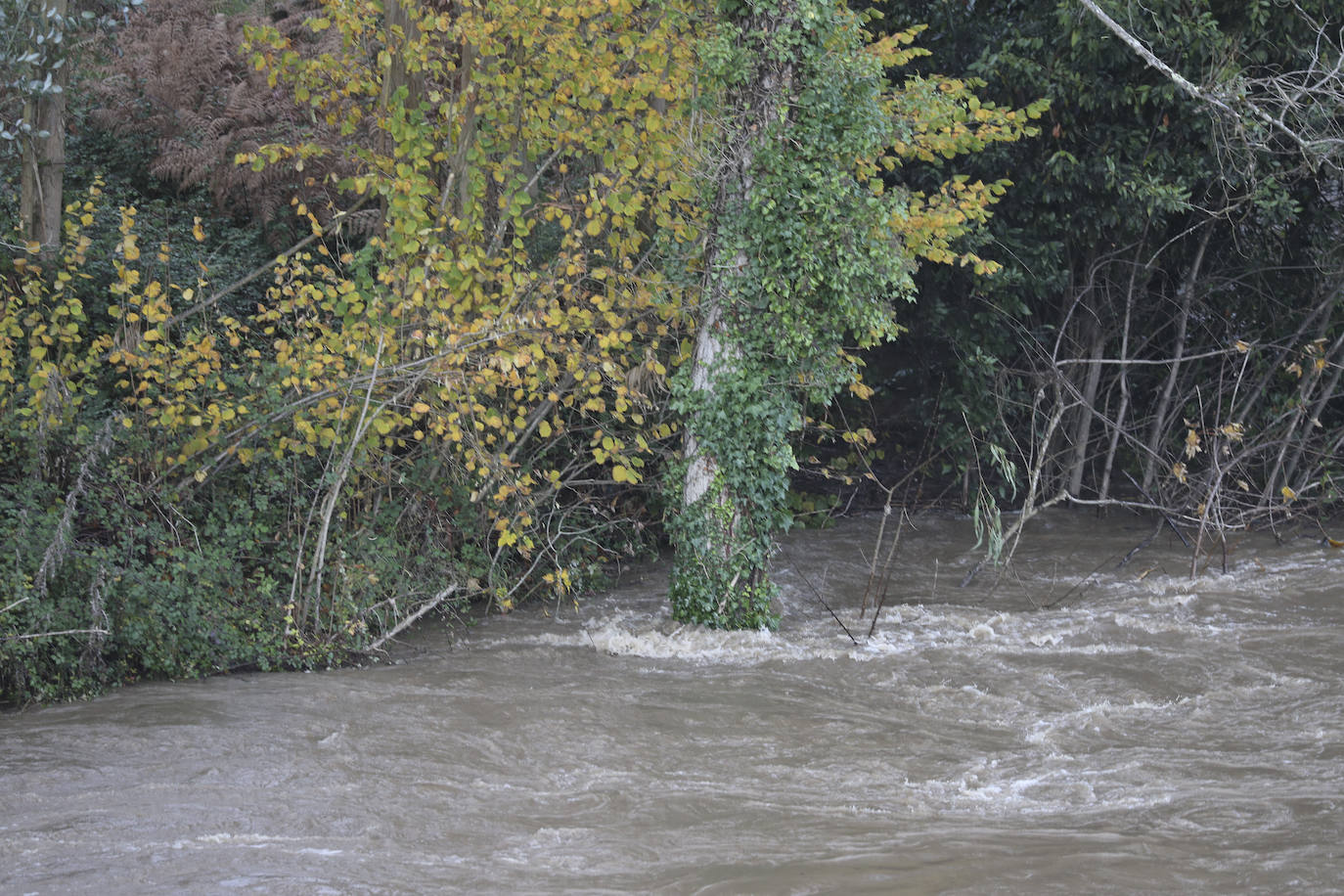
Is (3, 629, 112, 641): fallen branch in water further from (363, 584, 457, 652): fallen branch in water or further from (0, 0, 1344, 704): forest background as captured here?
(363, 584, 457, 652): fallen branch in water

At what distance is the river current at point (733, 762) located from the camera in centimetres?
482

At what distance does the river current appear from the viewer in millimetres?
4820

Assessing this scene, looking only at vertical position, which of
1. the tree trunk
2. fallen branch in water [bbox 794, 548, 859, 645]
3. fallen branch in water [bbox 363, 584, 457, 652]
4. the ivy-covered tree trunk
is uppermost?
the tree trunk

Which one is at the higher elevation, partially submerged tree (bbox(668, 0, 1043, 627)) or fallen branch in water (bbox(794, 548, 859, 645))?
partially submerged tree (bbox(668, 0, 1043, 627))

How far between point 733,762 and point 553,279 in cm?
412

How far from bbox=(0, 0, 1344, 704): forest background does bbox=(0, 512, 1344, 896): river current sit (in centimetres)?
73

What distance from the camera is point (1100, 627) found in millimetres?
9555

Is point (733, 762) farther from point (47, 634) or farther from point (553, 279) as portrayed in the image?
point (553, 279)

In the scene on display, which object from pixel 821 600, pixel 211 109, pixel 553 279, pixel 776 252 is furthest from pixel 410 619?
pixel 211 109

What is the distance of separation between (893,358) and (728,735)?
8527mm

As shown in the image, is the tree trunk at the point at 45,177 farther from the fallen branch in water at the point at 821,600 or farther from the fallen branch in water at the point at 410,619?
the fallen branch in water at the point at 821,600

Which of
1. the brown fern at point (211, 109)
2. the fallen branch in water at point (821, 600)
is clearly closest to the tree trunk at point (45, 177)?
the brown fern at point (211, 109)

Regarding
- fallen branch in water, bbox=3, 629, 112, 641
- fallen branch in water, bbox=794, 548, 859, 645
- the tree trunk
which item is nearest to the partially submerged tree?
fallen branch in water, bbox=794, 548, 859, 645

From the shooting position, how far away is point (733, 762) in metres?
6.45
